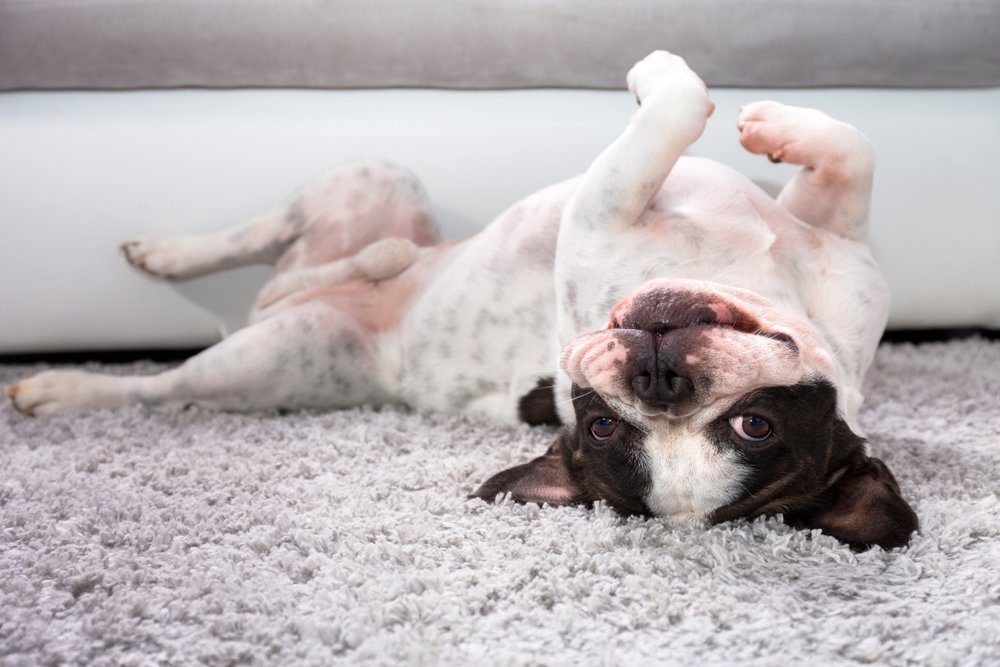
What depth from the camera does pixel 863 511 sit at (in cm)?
161

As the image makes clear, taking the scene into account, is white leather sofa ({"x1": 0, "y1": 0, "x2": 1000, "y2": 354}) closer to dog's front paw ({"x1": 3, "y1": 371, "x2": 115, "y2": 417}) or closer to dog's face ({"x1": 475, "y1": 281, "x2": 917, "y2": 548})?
dog's front paw ({"x1": 3, "y1": 371, "x2": 115, "y2": 417})

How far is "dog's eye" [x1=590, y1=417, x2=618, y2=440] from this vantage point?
166 cm

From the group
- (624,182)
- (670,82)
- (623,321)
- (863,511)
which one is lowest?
(863,511)

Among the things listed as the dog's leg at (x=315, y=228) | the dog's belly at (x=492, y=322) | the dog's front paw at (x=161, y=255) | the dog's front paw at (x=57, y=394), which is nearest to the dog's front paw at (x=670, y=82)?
the dog's belly at (x=492, y=322)

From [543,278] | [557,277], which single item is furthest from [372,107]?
[557,277]

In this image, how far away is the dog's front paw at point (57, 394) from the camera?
2467mm

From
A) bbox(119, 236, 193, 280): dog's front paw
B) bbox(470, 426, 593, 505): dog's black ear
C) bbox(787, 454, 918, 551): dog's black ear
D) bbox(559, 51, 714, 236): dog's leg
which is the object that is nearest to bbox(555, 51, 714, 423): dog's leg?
bbox(559, 51, 714, 236): dog's leg

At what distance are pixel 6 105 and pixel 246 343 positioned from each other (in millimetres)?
1024

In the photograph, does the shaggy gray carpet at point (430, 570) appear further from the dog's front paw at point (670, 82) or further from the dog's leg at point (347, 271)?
the dog's front paw at point (670, 82)

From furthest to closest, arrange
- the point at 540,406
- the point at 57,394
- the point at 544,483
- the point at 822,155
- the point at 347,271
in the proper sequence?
the point at 347,271 < the point at 57,394 < the point at 540,406 < the point at 822,155 < the point at 544,483

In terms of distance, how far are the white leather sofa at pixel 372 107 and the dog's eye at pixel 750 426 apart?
56.8 inches

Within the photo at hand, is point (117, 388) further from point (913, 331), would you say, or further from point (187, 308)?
point (913, 331)

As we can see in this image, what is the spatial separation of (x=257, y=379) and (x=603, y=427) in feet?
3.84

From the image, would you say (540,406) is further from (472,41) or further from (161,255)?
(161,255)
